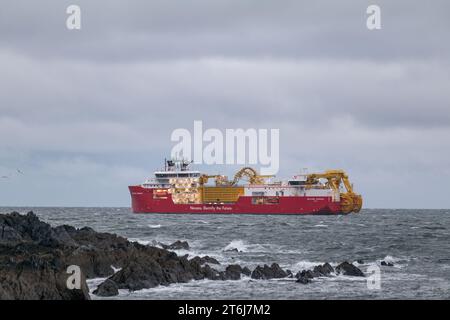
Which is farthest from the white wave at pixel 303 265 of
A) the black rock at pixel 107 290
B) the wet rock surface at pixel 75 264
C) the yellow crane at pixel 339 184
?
the yellow crane at pixel 339 184

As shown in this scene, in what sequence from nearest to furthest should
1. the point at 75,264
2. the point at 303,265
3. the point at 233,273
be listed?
the point at 75,264
the point at 233,273
the point at 303,265

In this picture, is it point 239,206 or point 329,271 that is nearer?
point 329,271

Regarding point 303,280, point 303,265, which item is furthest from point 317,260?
point 303,280

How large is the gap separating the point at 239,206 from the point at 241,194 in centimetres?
209

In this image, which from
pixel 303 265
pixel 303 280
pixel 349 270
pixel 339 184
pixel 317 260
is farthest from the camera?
pixel 339 184

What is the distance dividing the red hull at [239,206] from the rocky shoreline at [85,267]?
229 feet

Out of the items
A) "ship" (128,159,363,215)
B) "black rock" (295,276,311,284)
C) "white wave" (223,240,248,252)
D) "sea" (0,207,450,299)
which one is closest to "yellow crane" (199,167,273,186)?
"ship" (128,159,363,215)

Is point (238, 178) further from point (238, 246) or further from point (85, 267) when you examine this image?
point (85, 267)

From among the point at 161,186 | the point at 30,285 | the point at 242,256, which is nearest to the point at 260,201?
the point at 161,186

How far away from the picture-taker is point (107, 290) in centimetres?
2773

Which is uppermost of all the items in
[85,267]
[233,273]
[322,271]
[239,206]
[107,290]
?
[239,206]

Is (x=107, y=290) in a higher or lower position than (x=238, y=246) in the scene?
higher

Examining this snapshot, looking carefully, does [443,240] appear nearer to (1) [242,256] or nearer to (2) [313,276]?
(1) [242,256]

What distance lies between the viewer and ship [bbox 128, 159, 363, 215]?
110312mm
